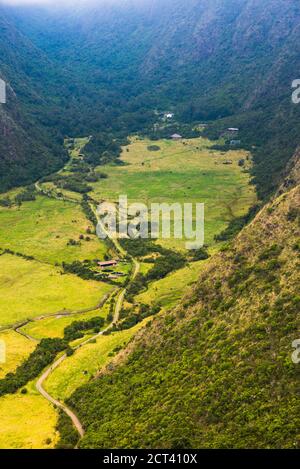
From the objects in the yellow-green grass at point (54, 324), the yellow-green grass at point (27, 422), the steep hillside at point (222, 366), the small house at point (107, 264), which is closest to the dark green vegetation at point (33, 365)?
the yellow-green grass at point (27, 422)

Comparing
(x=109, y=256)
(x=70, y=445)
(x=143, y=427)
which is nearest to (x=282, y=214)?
(x=143, y=427)

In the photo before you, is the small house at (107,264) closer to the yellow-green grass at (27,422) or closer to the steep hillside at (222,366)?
the yellow-green grass at (27,422)

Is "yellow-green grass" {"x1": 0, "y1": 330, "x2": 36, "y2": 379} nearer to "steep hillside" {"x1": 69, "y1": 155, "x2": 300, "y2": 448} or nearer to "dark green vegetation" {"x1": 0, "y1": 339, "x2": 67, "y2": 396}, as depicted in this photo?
"dark green vegetation" {"x1": 0, "y1": 339, "x2": 67, "y2": 396}

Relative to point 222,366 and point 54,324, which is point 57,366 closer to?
point 54,324

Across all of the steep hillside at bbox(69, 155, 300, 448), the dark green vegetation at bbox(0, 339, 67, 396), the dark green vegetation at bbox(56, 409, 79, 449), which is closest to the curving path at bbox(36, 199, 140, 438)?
the dark green vegetation at bbox(56, 409, 79, 449)

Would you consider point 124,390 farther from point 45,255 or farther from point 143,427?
point 45,255

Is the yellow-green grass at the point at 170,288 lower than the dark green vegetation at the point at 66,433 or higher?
higher
